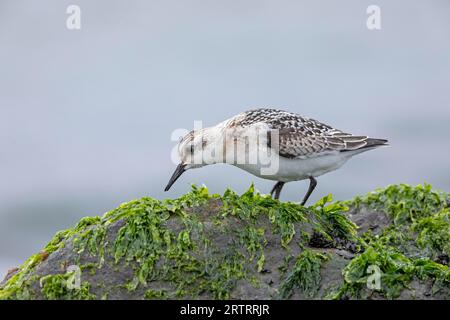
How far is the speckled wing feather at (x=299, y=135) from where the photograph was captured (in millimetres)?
10062

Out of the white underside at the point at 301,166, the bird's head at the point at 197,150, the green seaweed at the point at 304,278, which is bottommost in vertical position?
the green seaweed at the point at 304,278

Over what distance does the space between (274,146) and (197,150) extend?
1.05 metres

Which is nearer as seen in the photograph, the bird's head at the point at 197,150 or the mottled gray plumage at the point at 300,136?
the mottled gray plumage at the point at 300,136

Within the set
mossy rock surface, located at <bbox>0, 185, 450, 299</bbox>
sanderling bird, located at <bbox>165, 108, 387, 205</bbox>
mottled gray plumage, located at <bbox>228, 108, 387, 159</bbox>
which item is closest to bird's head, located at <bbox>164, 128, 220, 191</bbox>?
sanderling bird, located at <bbox>165, 108, 387, 205</bbox>

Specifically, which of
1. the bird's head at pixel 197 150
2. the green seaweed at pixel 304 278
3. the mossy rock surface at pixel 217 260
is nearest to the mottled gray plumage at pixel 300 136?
the bird's head at pixel 197 150

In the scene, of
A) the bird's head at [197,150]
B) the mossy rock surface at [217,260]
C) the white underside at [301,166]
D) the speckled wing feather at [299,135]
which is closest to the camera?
the mossy rock surface at [217,260]

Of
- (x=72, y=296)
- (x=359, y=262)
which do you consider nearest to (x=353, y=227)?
→ (x=359, y=262)

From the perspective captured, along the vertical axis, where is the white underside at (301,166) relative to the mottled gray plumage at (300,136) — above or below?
below

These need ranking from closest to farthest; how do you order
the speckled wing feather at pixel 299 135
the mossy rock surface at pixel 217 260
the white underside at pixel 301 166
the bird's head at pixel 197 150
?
the mossy rock surface at pixel 217 260
the white underside at pixel 301 166
the speckled wing feather at pixel 299 135
the bird's head at pixel 197 150

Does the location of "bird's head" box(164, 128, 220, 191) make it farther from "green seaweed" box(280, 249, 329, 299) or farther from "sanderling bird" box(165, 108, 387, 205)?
"green seaweed" box(280, 249, 329, 299)

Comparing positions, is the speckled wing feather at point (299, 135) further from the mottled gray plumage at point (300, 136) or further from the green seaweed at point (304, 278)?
the green seaweed at point (304, 278)

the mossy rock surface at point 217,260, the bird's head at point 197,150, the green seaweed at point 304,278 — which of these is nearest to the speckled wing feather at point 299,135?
the bird's head at point 197,150

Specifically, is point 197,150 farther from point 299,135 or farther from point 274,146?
point 299,135
